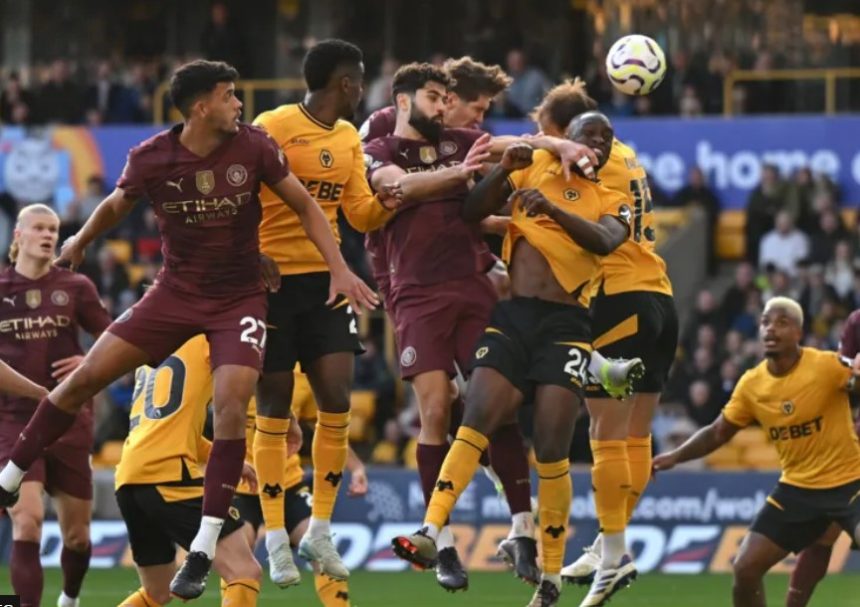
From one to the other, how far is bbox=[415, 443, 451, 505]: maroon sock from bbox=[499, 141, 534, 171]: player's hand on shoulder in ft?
5.71

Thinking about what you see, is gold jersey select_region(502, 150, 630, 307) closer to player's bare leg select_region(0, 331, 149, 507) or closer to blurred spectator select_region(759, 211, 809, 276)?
player's bare leg select_region(0, 331, 149, 507)

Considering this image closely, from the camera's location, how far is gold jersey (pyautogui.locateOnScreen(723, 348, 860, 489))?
43.9ft

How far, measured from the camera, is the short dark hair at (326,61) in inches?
462

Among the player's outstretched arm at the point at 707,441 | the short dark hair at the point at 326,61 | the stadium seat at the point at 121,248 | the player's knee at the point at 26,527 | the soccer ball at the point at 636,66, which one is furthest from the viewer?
the stadium seat at the point at 121,248

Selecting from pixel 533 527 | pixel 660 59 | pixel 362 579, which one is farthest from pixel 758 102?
pixel 533 527

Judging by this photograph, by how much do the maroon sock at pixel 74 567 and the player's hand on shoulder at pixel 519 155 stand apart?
442cm

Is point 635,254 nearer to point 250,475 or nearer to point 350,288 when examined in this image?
point 350,288

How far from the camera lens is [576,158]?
11.4 meters

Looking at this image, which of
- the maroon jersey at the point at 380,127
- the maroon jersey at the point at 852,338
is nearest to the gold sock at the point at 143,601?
the maroon jersey at the point at 380,127

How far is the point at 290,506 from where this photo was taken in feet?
45.1

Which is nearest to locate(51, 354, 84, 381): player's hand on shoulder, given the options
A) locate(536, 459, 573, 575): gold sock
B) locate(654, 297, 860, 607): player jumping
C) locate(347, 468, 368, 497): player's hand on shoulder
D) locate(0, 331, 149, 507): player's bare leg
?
locate(347, 468, 368, 497): player's hand on shoulder

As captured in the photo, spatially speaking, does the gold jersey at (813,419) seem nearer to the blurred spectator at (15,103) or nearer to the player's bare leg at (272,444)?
the player's bare leg at (272,444)

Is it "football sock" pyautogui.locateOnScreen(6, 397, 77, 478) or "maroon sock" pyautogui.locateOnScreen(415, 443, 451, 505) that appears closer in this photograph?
"football sock" pyautogui.locateOnScreen(6, 397, 77, 478)

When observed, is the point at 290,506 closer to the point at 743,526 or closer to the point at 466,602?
the point at 466,602
